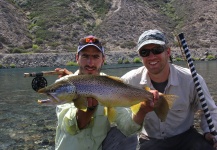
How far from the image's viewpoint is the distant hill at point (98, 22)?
8375 cm

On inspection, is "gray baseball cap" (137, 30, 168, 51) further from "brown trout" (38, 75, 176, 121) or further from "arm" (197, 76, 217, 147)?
"brown trout" (38, 75, 176, 121)

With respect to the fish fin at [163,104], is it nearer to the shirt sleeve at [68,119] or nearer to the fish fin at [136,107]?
the fish fin at [136,107]

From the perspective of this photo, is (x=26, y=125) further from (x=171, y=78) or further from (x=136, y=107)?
(x=136, y=107)

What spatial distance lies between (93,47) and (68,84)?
1.09 metres

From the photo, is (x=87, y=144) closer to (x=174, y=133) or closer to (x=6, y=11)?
(x=174, y=133)

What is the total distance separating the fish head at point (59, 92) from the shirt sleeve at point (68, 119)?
Answer: 65cm

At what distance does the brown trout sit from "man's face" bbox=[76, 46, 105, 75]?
661mm

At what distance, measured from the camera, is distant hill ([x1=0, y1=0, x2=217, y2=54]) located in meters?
83.8

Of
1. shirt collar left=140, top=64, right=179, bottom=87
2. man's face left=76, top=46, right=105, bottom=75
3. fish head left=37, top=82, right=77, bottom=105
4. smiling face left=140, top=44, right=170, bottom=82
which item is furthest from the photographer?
shirt collar left=140, top=64, right=179, bottom=87

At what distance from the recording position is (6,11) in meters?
92.7

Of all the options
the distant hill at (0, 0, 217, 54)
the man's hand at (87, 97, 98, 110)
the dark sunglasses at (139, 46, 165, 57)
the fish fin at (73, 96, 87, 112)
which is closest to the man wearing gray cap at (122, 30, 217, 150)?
the dark sunglasses at (139, 46, 165, 57)

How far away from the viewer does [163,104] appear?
16.9 feet

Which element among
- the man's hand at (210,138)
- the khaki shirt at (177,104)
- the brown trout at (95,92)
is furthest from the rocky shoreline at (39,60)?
the brown trout at (95,92)

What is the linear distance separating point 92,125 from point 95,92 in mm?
950
